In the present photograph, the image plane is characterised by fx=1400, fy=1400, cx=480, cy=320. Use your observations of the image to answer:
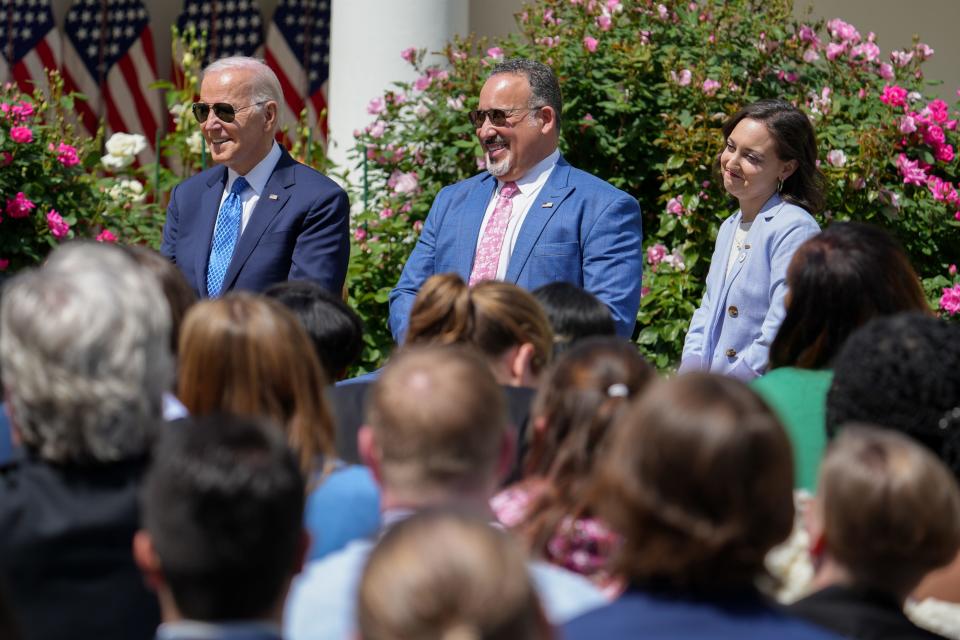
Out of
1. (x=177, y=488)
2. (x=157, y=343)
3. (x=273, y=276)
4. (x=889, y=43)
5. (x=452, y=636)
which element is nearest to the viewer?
(x=452, y=636)

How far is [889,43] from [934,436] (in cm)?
608

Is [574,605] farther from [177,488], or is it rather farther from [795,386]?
[795,386]

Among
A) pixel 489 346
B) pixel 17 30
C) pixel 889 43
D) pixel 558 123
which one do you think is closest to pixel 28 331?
pixel 489 346

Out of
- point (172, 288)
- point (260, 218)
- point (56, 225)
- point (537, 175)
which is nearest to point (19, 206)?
point (56, 225)

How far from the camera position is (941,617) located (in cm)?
283

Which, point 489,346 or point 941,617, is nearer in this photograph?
point 941,617

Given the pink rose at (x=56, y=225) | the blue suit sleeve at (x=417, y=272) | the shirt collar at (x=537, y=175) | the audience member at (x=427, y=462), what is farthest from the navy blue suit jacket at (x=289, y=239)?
the audience member at (x=427, y=462)

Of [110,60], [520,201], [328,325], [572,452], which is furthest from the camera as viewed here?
[110,60]

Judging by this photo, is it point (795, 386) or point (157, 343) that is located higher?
point (157, 343)

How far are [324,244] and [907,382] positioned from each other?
2.84m

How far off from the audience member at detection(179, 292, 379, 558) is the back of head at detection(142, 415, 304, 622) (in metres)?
0.71

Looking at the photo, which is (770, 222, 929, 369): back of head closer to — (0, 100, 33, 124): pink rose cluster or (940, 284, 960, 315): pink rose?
(940, 284, 960, 315): pink rose

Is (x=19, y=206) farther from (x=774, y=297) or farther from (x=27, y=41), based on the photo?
(x=27, y=41)

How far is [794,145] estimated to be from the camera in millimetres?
4941
